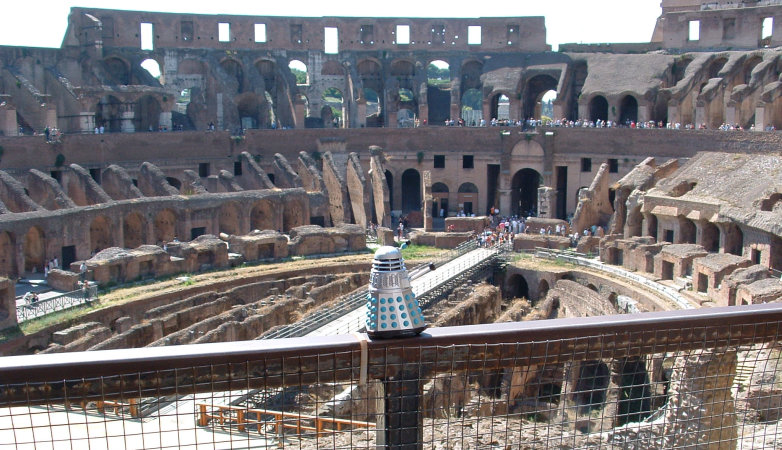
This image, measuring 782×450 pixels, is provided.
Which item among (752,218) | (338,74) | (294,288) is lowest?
(294,288)

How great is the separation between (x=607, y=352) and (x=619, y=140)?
35.2 m

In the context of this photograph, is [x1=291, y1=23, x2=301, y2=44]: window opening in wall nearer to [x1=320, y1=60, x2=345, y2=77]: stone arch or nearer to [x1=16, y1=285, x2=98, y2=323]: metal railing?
[x1=320, y1=60, x2=345, y2=77]: stone arch

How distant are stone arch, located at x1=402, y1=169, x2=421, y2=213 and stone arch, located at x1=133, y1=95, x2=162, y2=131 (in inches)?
502

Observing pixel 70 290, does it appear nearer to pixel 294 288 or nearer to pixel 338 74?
pixel 294 288

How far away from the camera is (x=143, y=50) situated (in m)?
44.0

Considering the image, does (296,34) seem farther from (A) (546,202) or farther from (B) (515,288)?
(B) (515,288)

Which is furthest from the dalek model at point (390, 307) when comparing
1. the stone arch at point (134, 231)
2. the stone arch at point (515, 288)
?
the stone arch at point (134, 231)

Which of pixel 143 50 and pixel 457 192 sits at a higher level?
pixel 143 50

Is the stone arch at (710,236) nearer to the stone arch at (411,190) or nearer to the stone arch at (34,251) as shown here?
the stone arch at (411,190)

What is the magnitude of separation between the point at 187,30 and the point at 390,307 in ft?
139

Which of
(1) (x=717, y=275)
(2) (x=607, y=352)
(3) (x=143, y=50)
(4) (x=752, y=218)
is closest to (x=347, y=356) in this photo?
(2) (x=607, y=352)

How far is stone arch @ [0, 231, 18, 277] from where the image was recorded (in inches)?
1088

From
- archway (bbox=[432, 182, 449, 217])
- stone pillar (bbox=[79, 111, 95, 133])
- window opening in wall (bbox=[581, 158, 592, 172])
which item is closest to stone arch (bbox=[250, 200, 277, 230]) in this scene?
stone pillar (bbox=[79, 111, 95, 133])

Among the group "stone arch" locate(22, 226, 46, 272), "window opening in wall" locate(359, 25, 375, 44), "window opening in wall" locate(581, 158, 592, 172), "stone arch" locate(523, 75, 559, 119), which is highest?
"window opening in wall" locate(359, 25, 375, 44)
